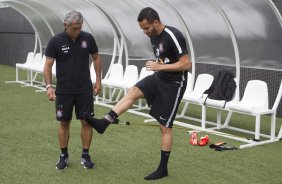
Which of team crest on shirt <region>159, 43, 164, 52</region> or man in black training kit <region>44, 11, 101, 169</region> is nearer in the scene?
team crest on shirt <region>159, 43, 164, 52</region>

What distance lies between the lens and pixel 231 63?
25.1 ft

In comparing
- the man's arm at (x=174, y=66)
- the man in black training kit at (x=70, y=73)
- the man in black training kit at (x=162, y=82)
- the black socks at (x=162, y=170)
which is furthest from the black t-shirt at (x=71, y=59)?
the black socks at (x=162, y=170)

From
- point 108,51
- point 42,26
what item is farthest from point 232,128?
point 42,26

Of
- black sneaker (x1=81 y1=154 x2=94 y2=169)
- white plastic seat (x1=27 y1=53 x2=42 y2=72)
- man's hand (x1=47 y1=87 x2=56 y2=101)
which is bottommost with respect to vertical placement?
black sneaker (x1=81 y1=154 x2=94 y2=169)

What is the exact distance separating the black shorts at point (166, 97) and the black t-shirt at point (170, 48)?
0.21 feet

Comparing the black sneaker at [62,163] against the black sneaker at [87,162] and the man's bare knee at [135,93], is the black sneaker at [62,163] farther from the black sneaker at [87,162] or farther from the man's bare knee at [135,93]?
the man's bare knee at [135,93]

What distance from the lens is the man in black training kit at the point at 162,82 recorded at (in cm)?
416

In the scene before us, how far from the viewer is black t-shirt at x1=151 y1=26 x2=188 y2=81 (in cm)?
416

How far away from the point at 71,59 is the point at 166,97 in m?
1.05

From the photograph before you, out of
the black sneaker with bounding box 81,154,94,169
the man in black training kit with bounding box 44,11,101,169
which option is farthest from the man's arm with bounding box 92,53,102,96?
the black sneaker with bounding box 81,154,94,169

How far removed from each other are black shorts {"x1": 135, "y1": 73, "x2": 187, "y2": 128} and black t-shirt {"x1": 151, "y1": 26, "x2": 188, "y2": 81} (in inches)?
2.5

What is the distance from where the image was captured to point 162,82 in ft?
14.3

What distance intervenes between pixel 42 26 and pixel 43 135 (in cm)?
785

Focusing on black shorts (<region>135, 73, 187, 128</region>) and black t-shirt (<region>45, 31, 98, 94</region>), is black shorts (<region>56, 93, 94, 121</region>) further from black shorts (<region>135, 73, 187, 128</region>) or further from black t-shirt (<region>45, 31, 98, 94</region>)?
black shorts (<region>135, 73, 187, 128</region>)
